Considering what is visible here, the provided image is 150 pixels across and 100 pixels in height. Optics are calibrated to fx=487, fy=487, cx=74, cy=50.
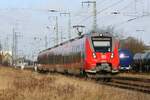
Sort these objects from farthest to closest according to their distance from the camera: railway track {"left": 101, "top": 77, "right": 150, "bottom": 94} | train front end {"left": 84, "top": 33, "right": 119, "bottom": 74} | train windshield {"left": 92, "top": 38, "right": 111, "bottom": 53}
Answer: train windshield {"left": 92, "top": 38, "right": 111, "bottom": 53}
train front end {"left": 84, "top": 33, "right": 119, "bottom": 74}
railway track {"left": 101, "top": 77, "right": 150, "bottom": 94}

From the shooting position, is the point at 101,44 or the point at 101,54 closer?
the point at 101,54

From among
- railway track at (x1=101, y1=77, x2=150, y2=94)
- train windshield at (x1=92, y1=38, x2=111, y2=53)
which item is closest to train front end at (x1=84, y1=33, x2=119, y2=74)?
train windshield at (x1=92, y1=38, x2=111, y2=53)

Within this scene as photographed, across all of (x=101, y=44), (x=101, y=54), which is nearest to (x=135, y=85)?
(x=101, y=54)

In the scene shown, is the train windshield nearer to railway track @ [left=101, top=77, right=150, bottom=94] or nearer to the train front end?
the train front end

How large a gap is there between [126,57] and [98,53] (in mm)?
25660

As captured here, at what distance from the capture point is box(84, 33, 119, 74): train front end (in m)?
34.8

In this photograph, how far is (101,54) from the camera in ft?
115

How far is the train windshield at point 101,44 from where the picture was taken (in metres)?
35.3

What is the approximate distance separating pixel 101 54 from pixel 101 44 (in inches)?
29.5

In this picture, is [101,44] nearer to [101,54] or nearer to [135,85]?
[101,54]

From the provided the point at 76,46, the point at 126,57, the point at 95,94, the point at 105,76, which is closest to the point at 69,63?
the point at 76,46

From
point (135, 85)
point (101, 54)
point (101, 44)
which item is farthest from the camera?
point (101, 44)

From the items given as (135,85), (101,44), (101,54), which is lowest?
(135,85)

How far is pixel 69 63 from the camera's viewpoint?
145ft
